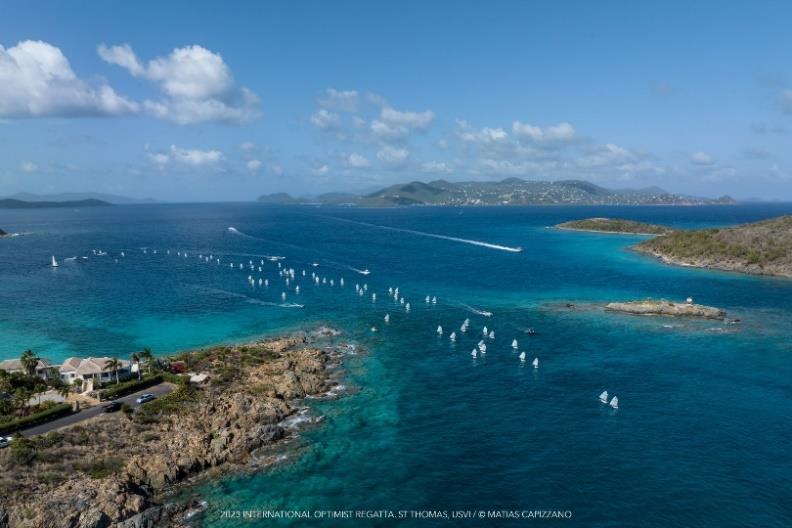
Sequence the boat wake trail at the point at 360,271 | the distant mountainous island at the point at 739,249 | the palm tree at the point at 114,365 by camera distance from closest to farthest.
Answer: the palm tree at the point at 114,365, the boat wake trail at the point at 360,271, the distant mountainous island at the point at 739,249

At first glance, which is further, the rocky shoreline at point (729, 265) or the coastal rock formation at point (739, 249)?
the coastal rock formation at point (739, 249)

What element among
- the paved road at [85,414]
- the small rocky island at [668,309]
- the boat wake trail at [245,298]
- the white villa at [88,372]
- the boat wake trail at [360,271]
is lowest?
the paved road at [85,414]

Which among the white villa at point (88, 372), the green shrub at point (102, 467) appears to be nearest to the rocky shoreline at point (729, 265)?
the white villa at point (88, 372)

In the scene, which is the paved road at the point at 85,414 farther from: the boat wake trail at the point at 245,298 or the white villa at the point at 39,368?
the boat wake trail at the point at 245,298

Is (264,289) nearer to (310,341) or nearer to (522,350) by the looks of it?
(310,341)

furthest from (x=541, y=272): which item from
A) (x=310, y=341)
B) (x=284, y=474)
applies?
(x=284, y=474)

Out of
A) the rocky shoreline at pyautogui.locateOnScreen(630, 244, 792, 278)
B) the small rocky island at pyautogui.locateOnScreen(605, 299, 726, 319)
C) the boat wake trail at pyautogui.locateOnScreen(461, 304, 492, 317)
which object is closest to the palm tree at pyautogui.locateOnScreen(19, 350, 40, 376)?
the boat wake trail at pyautogui.locateOnScreen(461, 304, 492, 317)

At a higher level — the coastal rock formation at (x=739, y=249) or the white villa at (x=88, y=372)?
the coastal rock formation at (x=739, y=249)

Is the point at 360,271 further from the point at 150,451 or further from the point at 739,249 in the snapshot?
the point at 739,249
